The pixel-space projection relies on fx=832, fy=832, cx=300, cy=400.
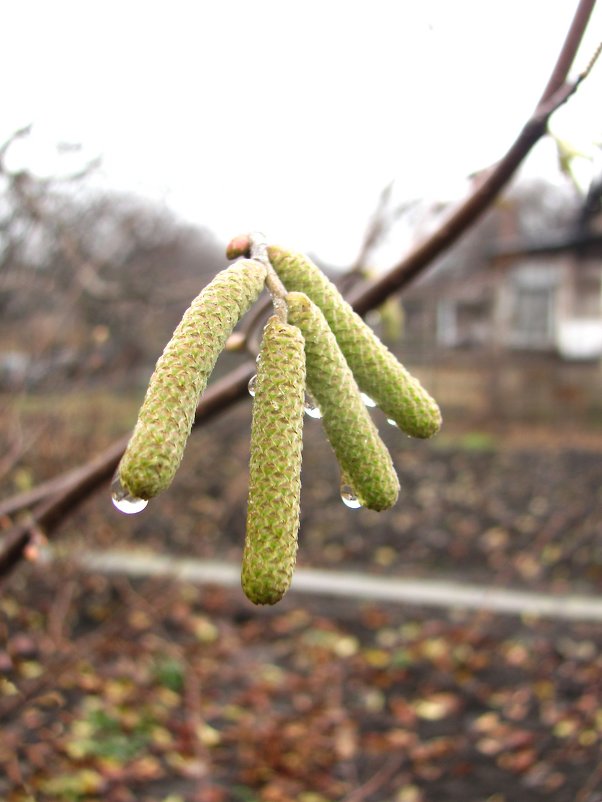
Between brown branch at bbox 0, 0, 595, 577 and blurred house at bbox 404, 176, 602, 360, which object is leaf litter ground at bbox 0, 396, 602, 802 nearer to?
brown branch at bbox 0, 0, 595, 577

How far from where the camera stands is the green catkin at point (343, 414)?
966 millimetres

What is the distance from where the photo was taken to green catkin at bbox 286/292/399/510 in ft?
3.17

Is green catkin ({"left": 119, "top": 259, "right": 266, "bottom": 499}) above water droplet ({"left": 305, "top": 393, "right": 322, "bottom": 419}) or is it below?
above

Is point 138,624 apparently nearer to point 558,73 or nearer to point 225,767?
point 225,767

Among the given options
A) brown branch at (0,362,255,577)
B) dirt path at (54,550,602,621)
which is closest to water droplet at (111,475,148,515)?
brown branch at (0,362,255,577)

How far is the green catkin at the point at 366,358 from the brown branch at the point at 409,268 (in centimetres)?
52

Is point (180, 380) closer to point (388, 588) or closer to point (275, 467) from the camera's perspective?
point (275, 467)

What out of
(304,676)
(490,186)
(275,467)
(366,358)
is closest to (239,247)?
(366,358)

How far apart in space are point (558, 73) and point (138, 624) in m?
4.82

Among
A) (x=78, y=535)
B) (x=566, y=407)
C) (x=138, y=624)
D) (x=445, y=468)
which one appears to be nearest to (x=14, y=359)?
(x=78, y=535)

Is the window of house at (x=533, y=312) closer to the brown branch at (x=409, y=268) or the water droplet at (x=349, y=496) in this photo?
the brown branch at (x=409, y=268)

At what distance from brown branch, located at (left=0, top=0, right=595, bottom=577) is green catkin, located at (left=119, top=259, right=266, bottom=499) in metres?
0.64

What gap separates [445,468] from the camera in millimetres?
9430

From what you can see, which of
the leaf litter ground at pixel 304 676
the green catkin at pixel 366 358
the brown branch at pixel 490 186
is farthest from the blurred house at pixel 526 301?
the green catkin at pixel 366 358
